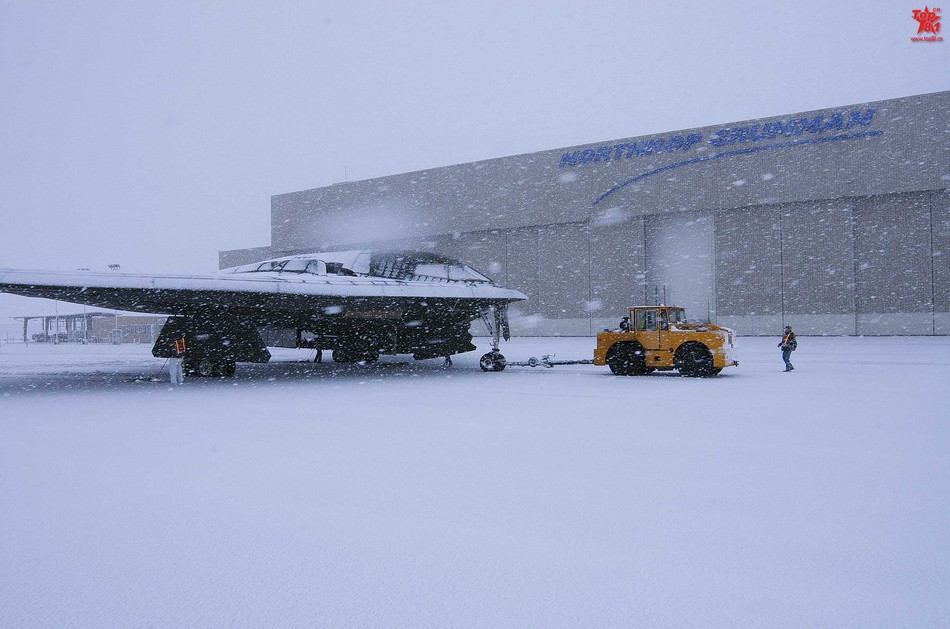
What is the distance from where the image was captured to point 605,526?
10.5ft

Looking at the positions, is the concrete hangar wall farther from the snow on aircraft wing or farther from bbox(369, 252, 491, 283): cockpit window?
bbox(369, 252, 491, 283): cockpit window

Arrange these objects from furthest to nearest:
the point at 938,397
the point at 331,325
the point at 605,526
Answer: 1. the point at 331,325
2. the point at 938,397
3. the point at 605,526

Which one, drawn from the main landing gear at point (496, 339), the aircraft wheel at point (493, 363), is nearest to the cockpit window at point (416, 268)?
A: the main landing gear at point (496, 339)

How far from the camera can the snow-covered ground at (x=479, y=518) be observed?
7.70ft

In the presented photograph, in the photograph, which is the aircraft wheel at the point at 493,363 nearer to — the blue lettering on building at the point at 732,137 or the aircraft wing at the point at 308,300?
the aircraft wing at the point at 308,300

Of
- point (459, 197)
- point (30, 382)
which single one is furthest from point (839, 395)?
point (459, 197)

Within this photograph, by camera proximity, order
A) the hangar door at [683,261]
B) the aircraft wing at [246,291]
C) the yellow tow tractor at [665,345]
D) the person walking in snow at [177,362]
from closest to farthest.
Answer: the aircraft wing at [246,291] → the person walking in snow at [177,362] → the yellow tow tractor at [665,345] → the hangar door at [683,261]

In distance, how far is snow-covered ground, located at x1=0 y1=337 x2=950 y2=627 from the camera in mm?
2346

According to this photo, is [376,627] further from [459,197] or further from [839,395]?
[459,197]

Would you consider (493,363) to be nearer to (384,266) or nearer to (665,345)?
(384,266)

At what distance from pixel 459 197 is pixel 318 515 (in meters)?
33.0

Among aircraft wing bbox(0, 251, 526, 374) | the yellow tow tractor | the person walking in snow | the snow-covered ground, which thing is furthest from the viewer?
the yellow tow tractor

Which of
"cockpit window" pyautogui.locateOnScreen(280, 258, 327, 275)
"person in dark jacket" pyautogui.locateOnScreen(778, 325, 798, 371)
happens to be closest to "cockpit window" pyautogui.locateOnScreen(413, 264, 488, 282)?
"cockpit window" pyautogui.locateOnScreen(280, 258, 327, 275)

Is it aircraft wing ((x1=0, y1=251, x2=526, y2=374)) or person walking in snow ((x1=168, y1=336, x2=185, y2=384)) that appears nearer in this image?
aircraft wing ((x1=0, y1=251, x2=526, y2=374))
